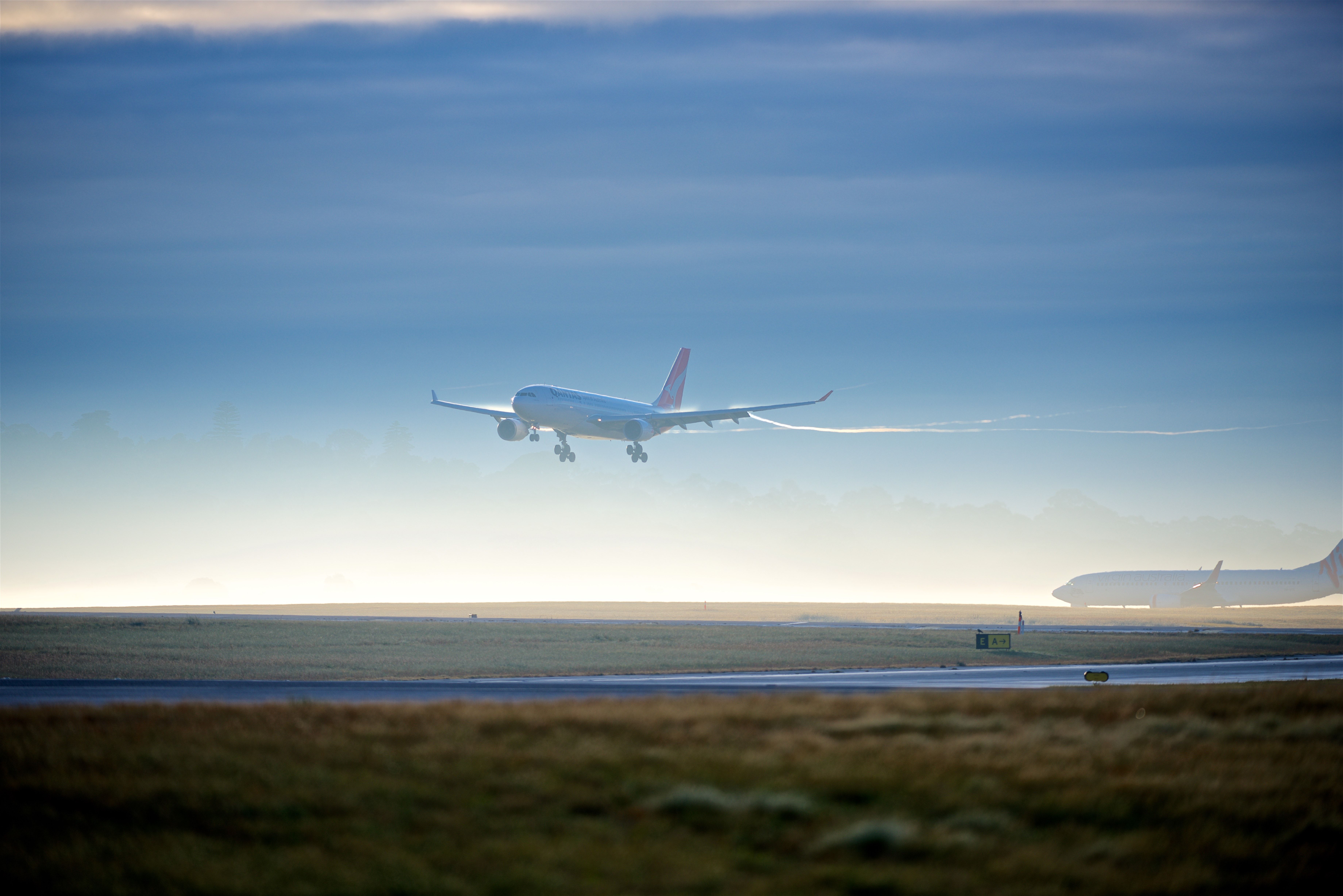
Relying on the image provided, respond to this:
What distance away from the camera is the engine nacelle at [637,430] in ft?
327

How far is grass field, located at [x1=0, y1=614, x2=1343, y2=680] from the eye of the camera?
202 feet

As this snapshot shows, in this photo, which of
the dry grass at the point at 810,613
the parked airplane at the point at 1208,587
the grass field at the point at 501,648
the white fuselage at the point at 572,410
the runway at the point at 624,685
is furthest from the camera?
the parked airplane at the point at 1208,587

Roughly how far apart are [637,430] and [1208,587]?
121085 millimetres

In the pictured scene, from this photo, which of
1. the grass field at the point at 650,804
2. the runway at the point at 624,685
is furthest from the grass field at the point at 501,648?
the grass field at the point at 650,804

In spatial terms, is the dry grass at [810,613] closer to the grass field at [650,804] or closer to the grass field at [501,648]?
the grass field at [501,648]

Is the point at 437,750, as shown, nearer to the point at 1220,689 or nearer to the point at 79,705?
the point at 79,705

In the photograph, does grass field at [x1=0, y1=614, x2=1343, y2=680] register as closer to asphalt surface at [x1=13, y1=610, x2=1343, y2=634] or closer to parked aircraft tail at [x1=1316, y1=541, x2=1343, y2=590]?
asphalt surface at [x1=13, y1=610, x2=1343, y2=634]

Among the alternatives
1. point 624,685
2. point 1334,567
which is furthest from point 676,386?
point 1334,567

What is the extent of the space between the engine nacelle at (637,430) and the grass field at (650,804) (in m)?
72.7

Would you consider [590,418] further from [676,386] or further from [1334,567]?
[1334,567]

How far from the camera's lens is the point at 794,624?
11731 cm

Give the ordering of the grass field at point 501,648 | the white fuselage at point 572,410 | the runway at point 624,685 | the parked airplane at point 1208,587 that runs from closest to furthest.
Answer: the runway at point 624,685
the grass field at point 501,648
the white fuselage at point 572,410
the parked airplane at point 1208,587

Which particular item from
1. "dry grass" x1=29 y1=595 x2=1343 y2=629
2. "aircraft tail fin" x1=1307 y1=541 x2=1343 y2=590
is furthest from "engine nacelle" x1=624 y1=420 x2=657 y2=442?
"aircraft tail fin" x1=1307 y1=541 x2=1343 y2=590

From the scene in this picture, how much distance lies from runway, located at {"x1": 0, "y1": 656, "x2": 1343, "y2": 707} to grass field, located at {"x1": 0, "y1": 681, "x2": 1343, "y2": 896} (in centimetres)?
943
